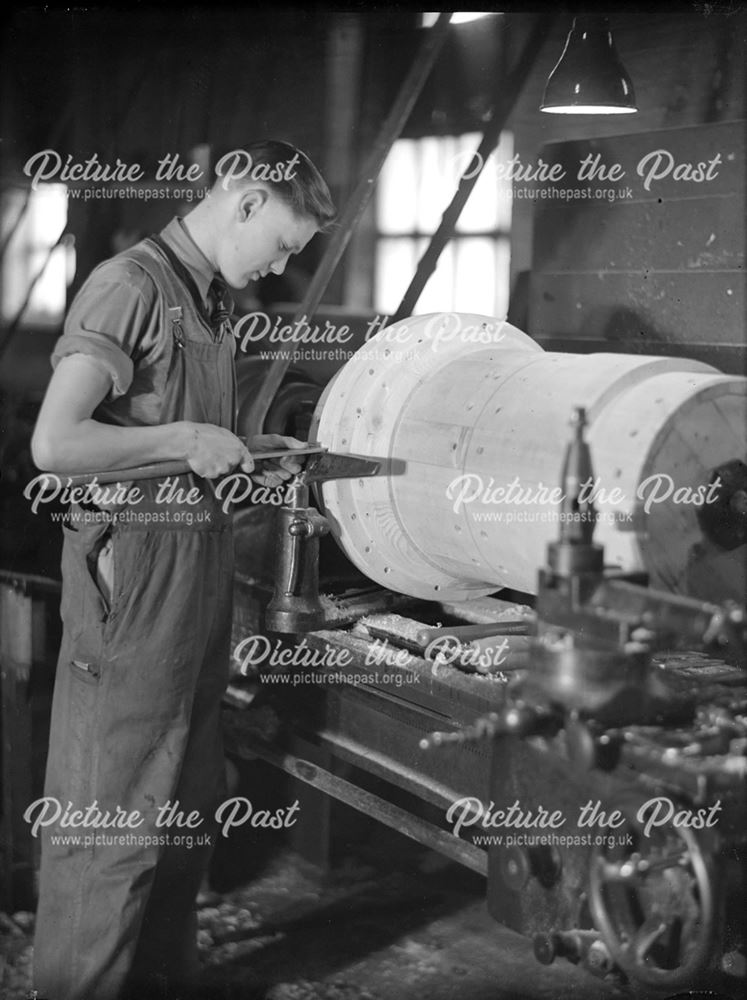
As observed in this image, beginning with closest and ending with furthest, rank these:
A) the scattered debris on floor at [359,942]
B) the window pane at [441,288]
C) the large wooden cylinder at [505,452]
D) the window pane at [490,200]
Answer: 1. the large wooden cylinder at [505,452]
2. the scattered debris on floor at [359,942]
3. the window pane at [490,200]
4. the window pane at [441,288]

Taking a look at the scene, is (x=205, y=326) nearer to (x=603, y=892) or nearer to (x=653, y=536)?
(x=653, y=536)

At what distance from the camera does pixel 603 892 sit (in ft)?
5.23

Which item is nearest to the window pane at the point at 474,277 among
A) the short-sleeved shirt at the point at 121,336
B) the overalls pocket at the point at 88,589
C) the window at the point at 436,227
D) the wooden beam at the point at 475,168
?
the window at the point at 436,227

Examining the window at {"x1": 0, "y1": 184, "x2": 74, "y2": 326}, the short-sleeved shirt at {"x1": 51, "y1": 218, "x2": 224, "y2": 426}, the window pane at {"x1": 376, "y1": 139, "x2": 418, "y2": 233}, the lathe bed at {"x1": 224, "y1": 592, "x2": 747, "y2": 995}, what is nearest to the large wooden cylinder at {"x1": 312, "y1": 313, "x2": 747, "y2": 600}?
the lathe bed at {"x1": 224, "y1": 592, "x2": 747, "y2": 995}

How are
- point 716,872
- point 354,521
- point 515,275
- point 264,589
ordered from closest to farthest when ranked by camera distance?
point 716,872, point 354,521, point 264,589, point 515,275

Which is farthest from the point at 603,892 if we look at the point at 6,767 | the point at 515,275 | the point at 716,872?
the point at 6,767

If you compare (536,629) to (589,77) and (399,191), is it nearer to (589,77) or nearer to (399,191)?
(589,77)

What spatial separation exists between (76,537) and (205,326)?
451mm

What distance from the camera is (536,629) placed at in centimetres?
154

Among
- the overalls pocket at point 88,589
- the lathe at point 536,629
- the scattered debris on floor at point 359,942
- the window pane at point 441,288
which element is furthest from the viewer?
the window pane at point 441,288

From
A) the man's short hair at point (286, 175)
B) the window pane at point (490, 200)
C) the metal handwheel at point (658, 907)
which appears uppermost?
the window pane at point (490, 200)

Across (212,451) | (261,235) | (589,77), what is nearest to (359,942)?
(212,451)

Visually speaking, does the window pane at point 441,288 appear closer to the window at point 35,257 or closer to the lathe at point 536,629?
the lathe at point 536,629

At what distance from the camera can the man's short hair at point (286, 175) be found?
2049mm
